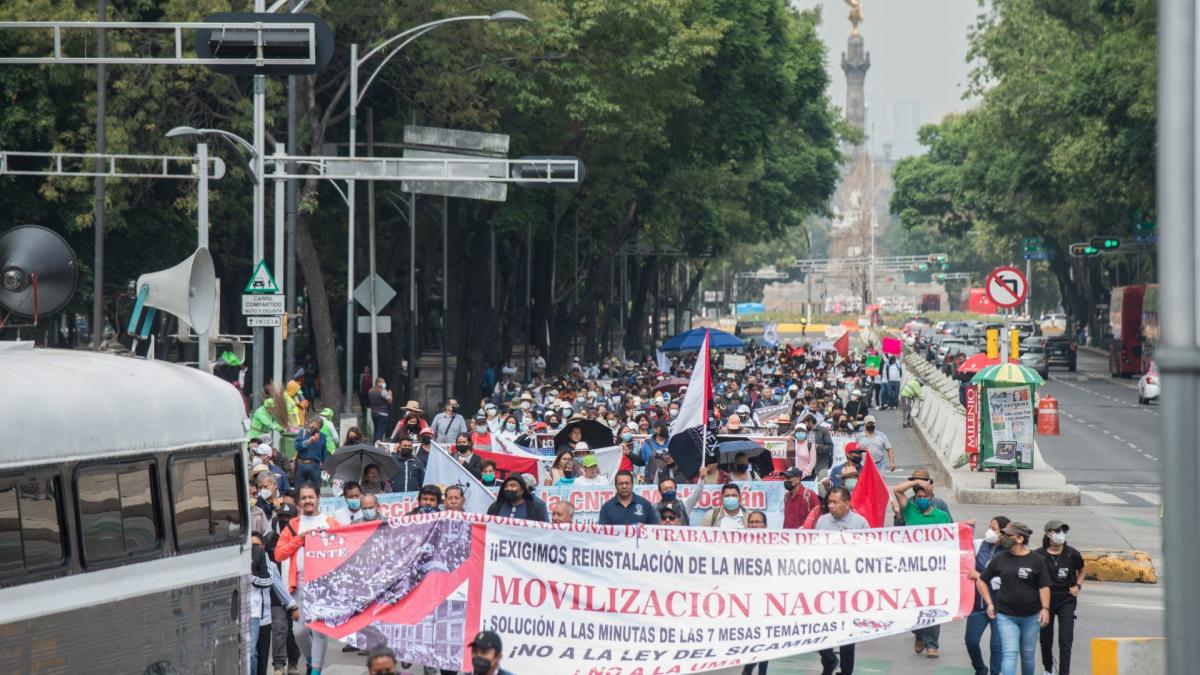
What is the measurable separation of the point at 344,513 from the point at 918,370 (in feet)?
157

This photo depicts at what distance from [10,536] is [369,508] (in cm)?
577

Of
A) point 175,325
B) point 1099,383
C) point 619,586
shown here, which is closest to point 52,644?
point 619,586

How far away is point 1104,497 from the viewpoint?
29.5 m

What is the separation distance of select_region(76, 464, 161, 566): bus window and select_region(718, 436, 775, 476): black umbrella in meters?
12.8

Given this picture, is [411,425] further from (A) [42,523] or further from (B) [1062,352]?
(B) [1062,352]

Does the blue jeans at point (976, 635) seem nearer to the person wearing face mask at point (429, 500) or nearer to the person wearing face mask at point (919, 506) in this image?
the person wearing face mask at point (919, 506)

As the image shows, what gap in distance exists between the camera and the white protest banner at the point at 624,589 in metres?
13.0

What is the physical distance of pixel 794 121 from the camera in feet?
245

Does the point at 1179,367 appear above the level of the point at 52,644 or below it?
above

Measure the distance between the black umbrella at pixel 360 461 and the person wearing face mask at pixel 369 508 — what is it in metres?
4.60

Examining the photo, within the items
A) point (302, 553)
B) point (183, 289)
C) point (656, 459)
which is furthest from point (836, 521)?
point (656, 459)

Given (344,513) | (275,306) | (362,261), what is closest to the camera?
(344,513)

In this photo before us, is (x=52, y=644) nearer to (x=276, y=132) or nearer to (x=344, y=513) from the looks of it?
(x=344, y=513)

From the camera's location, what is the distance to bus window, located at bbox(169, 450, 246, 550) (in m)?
10.8
